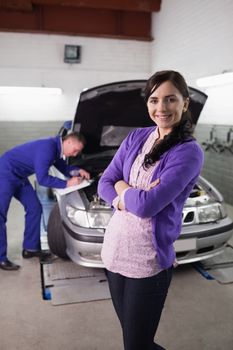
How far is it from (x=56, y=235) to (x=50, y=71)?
20.7ft

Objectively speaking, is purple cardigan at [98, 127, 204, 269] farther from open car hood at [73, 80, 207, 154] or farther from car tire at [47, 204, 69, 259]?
car tire at [47, 204, 69, 259]

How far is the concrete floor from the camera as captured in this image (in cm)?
207

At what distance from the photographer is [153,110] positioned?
1.31 metres

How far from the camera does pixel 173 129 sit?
4.27 feet

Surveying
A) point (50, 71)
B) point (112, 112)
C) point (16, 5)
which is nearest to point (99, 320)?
point (112, 112)

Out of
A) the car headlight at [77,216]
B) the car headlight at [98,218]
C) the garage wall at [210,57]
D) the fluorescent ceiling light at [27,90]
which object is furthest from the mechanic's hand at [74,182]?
the fluorescent ceiling light at [27,90]

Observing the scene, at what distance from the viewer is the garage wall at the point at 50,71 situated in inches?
320

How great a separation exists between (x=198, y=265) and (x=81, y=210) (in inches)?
50.9

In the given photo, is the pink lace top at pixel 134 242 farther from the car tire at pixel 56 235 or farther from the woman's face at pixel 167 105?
the car tire at pixel 56 235

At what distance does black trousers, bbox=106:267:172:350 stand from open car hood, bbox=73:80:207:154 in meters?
1.84

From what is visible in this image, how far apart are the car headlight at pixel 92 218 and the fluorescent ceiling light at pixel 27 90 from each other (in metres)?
6.01

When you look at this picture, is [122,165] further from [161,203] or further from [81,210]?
[81,210]

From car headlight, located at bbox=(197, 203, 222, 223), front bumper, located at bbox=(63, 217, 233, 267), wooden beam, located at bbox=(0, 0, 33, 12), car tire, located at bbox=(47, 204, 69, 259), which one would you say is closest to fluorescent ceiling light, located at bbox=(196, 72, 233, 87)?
car headlight, located at bbox=(197, 203, 222, 223)

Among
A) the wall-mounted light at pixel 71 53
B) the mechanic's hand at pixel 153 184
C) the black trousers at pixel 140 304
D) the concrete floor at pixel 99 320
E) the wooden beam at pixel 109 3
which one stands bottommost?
the concrete floor at pixel 99 320
